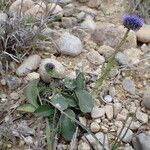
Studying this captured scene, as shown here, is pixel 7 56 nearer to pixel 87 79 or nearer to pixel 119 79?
pixel 87 79

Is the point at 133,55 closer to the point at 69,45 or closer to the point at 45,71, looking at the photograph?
the point at 69,45

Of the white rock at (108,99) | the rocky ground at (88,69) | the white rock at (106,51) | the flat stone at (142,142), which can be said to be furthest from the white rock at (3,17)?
the flat stone at (142,142)

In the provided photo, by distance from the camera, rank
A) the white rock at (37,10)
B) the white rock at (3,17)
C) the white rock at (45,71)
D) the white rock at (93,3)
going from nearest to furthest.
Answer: the white rock at (45,71) < the white rock at (3,17) < the white rock at (37,10) < the white rock at (93,3)

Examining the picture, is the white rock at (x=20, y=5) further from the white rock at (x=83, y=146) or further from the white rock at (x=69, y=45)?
the white rock at (x=83, y=146)

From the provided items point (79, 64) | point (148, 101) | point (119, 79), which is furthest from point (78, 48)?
point (148, 101)

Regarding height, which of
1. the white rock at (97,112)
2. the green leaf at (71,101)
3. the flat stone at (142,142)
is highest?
the flat stone at (142,142)

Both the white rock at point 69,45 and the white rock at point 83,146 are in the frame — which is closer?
the white rock at point 83,146

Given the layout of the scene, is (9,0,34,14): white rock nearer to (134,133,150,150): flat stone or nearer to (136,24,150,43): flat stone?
(136,24,150,43): flat stone

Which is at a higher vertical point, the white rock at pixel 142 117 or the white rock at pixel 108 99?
the white rock at pixel 142 117
